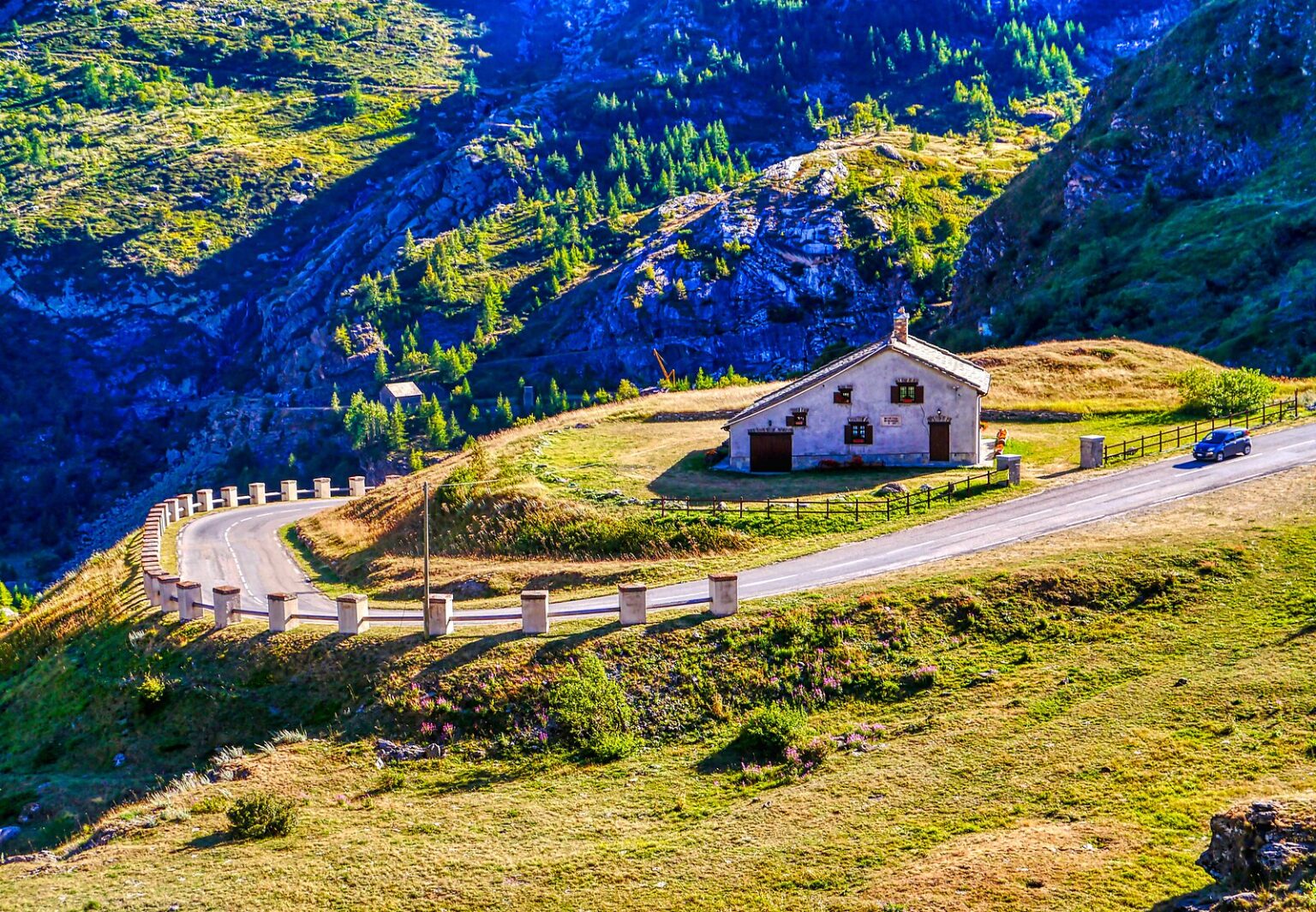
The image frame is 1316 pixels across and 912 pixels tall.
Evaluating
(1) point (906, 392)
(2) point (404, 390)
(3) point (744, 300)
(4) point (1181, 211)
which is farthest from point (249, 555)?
(3) point (744, 300)

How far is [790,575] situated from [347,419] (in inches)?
5405

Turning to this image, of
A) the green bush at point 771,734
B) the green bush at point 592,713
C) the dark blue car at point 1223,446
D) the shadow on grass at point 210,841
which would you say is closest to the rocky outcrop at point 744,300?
the dark blue car at point 1223,446

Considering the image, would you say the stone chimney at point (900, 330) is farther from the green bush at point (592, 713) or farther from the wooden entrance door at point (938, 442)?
the green bush at point (592, 713)

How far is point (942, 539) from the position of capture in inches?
1681

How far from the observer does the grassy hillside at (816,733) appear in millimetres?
23703

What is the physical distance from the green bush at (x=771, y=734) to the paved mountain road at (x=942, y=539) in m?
7.76

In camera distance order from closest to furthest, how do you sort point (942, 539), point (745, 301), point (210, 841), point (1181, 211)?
1. point (210, 841)
2. point (942, 539)
3. point (1181, 211)
4. point (745, 301)

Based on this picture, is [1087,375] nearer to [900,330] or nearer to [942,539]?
[900,330]

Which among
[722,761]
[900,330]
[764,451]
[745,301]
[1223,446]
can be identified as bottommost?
[722,761]

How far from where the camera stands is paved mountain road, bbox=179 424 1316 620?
4012cm

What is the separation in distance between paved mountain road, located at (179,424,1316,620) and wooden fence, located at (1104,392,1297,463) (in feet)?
6.42

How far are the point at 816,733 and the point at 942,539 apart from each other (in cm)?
1427

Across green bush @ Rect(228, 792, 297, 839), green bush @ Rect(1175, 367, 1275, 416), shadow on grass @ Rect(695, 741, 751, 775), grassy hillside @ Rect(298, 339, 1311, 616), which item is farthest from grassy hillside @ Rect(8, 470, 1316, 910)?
green bush @ Rect(1175, 367, 1275, 416)

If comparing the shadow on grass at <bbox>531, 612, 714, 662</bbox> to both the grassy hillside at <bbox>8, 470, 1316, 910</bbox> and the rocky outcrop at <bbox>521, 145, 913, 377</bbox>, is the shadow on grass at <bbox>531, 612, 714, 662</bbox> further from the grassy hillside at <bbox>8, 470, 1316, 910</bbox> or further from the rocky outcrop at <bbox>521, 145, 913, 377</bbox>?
the rocky outcrop at <bbox>521, 145, 913, 377</bbox>
